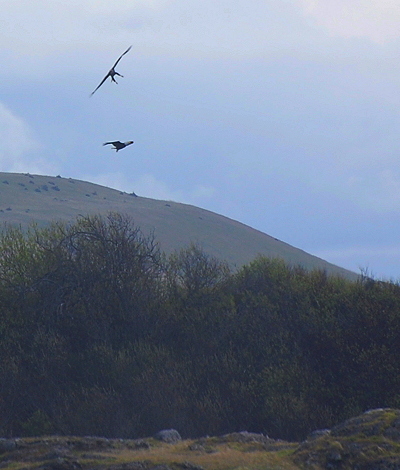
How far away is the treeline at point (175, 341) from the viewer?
918 inches

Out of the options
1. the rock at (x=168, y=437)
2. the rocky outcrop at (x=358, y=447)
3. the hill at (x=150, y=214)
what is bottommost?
the rock at (x=168, y=437)

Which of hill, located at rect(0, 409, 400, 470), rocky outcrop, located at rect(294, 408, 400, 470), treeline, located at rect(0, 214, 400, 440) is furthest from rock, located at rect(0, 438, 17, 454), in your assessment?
treeline, located at rect(0, 214, 400, 440)

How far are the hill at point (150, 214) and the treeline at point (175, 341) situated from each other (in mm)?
53734

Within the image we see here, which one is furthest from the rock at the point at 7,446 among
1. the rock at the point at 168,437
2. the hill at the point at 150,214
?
the hill at the point at 150,214

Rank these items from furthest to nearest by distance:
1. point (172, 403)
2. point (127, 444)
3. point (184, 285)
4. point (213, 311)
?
point (184, 285) → point (213, 311) → point (172, 403) → point (127, 444)

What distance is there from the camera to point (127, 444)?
1445 cm

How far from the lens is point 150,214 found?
97.4 meters

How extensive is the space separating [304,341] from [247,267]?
4.77 metres

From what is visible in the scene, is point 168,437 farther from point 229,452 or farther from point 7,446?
point 7,446

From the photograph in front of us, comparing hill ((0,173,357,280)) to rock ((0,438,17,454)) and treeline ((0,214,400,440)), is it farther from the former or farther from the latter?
rock ((0,438,17,454))

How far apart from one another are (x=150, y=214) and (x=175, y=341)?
70.1m

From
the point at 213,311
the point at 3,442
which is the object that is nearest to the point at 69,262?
the point at 213,311

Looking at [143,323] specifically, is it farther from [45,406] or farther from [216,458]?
[216,458]

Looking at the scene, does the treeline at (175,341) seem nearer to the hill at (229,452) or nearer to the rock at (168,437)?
the rock at (168,437)
